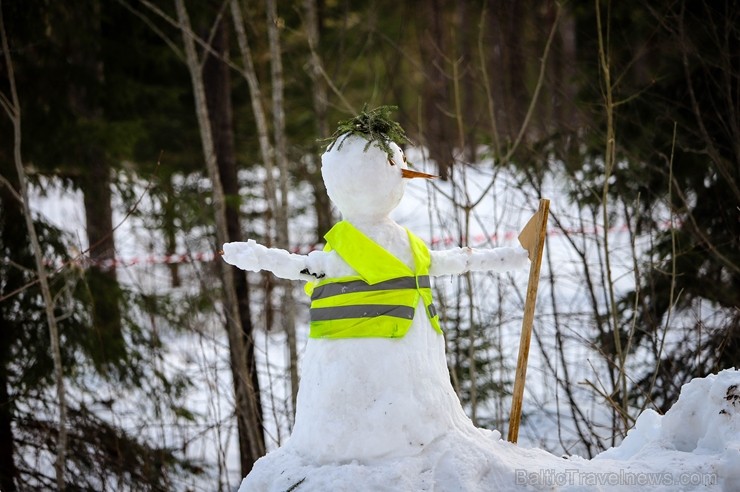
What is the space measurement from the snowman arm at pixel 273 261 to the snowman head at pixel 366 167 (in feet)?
0.84

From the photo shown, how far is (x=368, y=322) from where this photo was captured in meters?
3.04

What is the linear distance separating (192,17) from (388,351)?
200 inches

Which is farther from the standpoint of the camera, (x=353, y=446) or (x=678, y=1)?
(x=678, y=1)

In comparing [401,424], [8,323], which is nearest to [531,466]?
[401,424]

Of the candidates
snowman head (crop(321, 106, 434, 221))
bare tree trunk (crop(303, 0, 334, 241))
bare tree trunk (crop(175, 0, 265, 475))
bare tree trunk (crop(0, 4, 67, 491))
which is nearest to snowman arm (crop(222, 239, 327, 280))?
snowman head (crop(321, 106, 434, 221))

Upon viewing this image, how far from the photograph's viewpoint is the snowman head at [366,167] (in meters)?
3.13

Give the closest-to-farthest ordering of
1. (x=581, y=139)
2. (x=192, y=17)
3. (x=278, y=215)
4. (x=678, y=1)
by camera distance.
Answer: (x=678, y=1) → (x=581, y=139) → (x=278, y=215) → (x=192, y=17)

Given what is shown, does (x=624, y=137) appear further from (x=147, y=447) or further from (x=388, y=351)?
(x=147, y=447)

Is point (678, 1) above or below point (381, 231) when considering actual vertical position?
above

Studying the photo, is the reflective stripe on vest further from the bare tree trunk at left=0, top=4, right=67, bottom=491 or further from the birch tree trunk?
the birch tree trunk

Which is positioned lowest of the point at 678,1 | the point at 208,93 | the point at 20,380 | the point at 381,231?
the point at 381,231

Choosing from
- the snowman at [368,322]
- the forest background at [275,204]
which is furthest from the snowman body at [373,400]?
the forest background at [275,204]

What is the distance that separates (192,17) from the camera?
282 inches

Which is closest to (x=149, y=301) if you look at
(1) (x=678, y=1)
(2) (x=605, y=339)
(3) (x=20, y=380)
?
(3) (x=20, y=380)
